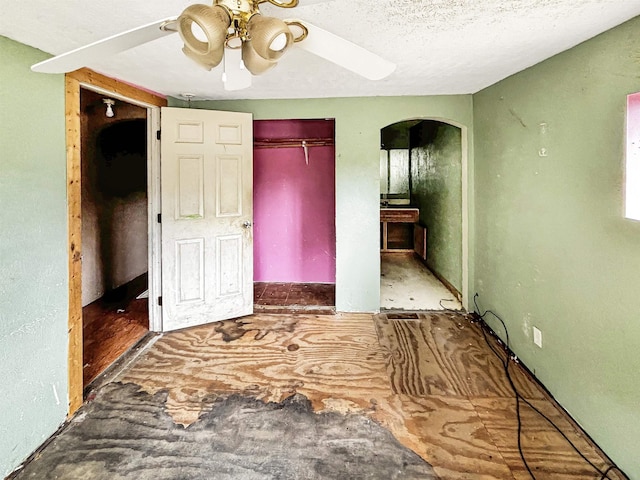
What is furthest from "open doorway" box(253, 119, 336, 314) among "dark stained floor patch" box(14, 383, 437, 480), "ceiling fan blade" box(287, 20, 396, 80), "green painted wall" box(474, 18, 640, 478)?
"ceiling fan blade" box(287, 20, 396, 80)

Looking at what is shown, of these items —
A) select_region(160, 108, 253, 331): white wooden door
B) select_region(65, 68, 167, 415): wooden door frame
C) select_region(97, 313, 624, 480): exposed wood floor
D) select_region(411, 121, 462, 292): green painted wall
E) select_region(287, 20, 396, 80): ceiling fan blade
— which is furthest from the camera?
select_region(411, 121, 462, 292): green painted wall

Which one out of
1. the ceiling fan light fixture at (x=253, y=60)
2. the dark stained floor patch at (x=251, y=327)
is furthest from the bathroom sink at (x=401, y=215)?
the ceiling fan light fixture at (x=253, y=60)

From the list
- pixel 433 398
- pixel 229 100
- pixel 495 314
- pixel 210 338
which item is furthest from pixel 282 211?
pixel 433 398

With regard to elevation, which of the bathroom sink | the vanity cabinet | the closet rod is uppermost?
the closet rod

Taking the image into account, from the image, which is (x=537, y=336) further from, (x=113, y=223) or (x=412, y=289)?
(x=113, y=223)

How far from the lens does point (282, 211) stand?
4.86 m

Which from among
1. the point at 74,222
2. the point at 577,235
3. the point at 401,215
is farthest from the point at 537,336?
the point at 401,215

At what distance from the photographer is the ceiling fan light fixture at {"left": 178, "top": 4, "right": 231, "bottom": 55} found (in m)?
0.97

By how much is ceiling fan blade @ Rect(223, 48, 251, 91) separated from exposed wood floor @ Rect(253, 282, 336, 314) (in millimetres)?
2715

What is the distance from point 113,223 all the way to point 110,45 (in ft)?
12.1

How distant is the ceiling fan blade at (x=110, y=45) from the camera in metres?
1.10

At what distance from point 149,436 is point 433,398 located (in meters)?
1.72

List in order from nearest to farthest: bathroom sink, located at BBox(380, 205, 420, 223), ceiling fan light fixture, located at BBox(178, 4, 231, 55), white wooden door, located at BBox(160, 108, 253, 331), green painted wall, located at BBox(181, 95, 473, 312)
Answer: ceiling fan light fixture, located at BBox(178, 4, 231, 55), white wooden door, located at BBox(160, 108, 253, 331), green painted wall, located at BBox(181, 95, 473, 312), bathroom sink, located at BBox(380, 205, 420, 223)

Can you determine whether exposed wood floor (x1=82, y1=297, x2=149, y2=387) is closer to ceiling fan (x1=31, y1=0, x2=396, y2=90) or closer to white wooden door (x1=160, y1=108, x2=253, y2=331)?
white wooden door (x1=160, y1=108, x2=253, y2=331)
